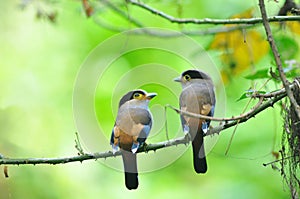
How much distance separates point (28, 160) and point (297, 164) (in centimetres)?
114

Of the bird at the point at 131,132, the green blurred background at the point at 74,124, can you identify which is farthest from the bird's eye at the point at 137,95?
the green blurred background at the point at 74,124

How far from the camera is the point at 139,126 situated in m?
2.86

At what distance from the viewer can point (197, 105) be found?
287cm

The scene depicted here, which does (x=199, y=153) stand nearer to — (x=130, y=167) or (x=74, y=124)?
(x=130, y=167)

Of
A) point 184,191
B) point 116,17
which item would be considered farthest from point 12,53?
point 184,191

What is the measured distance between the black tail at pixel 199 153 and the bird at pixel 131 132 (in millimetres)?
221

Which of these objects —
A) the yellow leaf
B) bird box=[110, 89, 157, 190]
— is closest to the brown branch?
bird box=[110, 89, 157, 190]

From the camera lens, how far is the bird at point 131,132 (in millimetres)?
2832

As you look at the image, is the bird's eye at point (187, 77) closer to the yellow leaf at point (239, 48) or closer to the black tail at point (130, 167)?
the black tail at point (130, 167)

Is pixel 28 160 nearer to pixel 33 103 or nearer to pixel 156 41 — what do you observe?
pixel 156 41

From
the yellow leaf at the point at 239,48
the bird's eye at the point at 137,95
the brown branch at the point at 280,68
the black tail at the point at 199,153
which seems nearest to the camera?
the brown branch at the point at 280,68

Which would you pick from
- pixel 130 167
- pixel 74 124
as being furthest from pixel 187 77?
pixel 74 124

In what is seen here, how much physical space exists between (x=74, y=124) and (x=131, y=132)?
3.27 m

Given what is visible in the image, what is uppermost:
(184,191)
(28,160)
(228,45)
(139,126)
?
(228,45)
